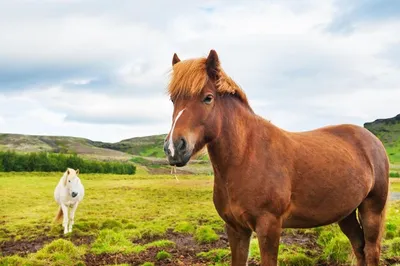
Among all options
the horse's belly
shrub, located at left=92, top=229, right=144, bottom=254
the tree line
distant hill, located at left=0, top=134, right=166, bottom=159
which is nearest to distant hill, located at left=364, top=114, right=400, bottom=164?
distant hill, located at left=0, top=134, right=166, bottom=159

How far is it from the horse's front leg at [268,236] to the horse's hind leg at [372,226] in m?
2.21

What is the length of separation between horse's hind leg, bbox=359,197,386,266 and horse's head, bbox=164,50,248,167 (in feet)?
9.85

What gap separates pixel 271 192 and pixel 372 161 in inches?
95.3

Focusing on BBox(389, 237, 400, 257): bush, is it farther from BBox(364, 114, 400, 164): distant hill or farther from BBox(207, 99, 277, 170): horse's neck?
BBox(364, 114, 400, 164): distant hill

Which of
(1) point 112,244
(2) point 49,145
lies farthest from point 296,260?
(2) point 49,145

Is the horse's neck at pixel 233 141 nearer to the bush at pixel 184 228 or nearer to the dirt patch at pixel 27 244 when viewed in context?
the dirt patch at pixel 27 244

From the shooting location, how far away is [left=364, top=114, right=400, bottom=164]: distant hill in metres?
151

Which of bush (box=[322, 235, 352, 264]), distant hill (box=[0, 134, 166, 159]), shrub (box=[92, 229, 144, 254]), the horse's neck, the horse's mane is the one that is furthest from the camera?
distant hill (box=[0, 134, 166, 159])

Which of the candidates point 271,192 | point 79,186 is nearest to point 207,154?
point 271,192

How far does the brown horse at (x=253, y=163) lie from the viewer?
4359 millimetres

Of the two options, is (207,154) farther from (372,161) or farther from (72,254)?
(72,254)

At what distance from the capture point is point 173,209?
19.6 m

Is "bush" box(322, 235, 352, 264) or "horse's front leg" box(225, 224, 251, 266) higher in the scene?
"horse's front leg" box(225, 224, 251, 266)

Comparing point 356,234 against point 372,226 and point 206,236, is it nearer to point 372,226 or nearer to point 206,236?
point 372,226
